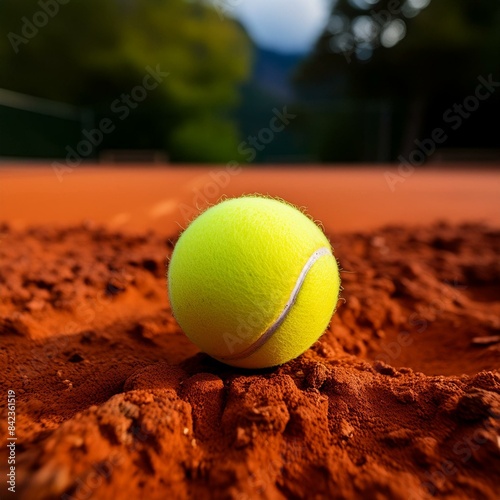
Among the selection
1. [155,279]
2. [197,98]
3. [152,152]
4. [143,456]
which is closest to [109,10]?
[197,98]

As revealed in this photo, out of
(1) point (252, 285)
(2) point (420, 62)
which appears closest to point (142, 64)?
(2) point (420, 62)

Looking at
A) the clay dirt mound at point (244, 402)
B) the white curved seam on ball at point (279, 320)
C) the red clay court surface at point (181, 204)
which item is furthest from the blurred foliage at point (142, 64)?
the white curved seam on ball at point (279, 320)

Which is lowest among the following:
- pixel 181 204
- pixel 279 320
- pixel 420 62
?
pixel 181 204

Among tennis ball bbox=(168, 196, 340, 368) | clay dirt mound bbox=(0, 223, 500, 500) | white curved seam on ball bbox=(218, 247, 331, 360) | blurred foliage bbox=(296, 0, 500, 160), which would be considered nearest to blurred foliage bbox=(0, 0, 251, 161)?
blurred foliage bbox=(296, 0, 500, 160)

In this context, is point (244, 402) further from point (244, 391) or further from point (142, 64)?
point (142, 64)

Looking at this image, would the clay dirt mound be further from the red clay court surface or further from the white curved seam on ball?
the red clay court surface
